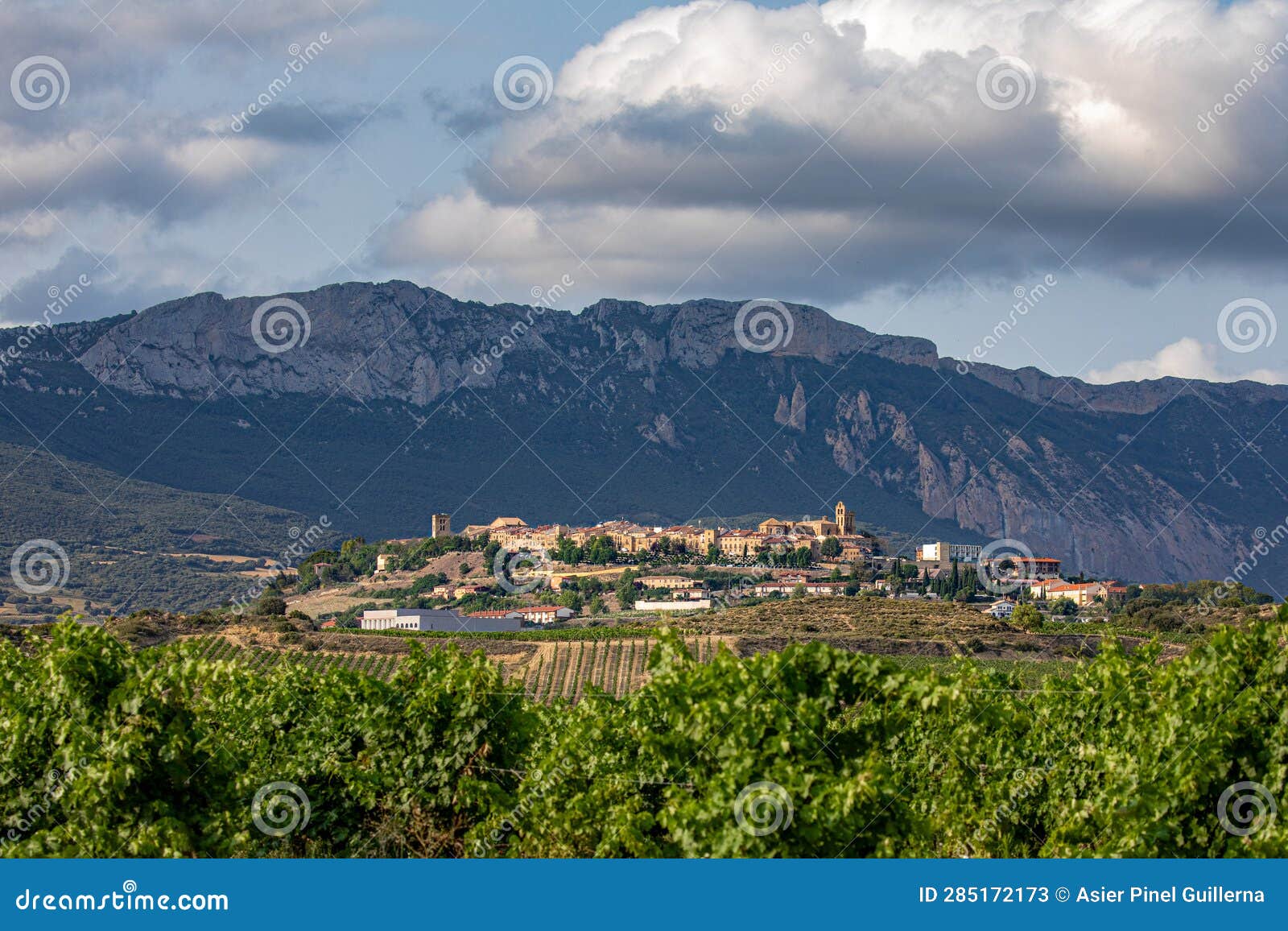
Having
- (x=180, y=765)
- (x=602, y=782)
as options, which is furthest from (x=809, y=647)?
(x=180, y=765)

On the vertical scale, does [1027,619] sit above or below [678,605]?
below

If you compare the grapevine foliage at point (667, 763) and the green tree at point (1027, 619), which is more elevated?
the green tree at point (1027, 619)

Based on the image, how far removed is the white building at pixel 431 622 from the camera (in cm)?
10144

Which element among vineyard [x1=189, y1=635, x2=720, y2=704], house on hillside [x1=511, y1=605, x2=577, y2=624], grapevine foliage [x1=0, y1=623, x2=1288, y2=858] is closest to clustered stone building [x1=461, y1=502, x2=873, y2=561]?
house on hillside [x1=511, y1=605, x2=577, y2=624]

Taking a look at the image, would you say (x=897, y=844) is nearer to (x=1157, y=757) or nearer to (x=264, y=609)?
(x=1157, y=757)

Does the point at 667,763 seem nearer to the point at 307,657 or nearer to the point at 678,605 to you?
the point at 307,657

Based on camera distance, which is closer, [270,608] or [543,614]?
[270,608]

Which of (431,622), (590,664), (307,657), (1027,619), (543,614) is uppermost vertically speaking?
(543,614)

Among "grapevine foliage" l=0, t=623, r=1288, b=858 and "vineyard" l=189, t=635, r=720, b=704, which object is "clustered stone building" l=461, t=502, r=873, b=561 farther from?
"grapevine foliage" l=0, t=623, r=1288, b=858

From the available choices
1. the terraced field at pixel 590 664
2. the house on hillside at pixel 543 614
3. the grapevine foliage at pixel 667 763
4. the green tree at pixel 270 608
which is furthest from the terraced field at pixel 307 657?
the grapevine foliage at pixel 667 763

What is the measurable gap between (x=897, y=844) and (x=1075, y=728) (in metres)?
6.97

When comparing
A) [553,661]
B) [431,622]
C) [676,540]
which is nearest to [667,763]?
[553,661]

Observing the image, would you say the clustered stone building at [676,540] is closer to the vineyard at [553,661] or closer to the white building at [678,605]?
the white building at [678,605]

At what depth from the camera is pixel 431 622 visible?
106m
